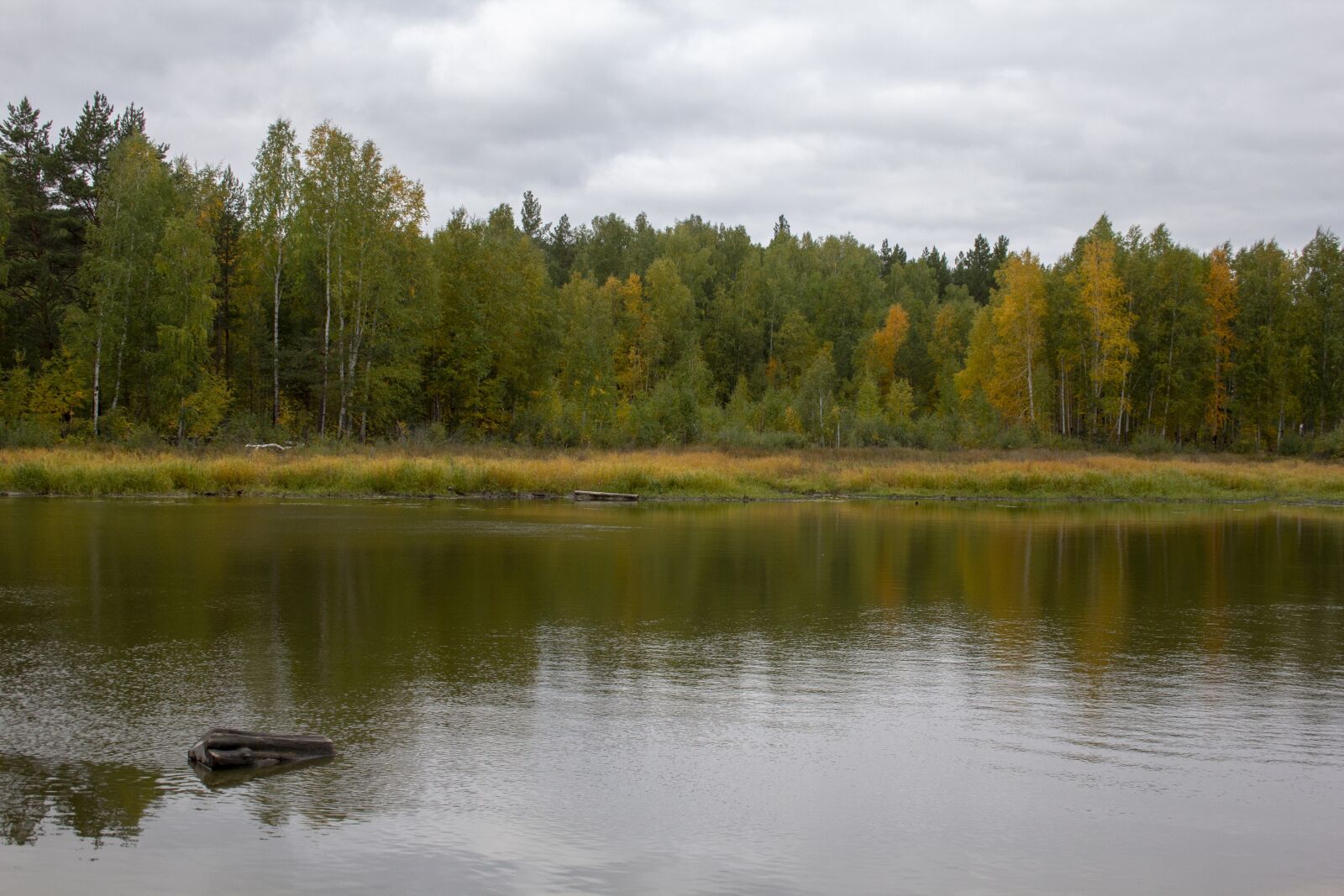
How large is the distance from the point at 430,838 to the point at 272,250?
4397cm

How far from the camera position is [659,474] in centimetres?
3416

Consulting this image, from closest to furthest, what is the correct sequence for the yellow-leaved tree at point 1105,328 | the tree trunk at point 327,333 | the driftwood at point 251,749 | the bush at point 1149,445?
the driftwood at point 251,749, the tree trunk at point 327,333, the bush at point 1149,445, the yellow-leaved tree at point 1105,328

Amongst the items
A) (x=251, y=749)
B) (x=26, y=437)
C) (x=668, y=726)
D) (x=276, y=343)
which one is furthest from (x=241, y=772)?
(x=276, y=343)

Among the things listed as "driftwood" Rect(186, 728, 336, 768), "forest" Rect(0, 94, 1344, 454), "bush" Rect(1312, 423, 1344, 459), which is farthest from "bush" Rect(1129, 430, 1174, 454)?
"driftwood" Rect(186, 728, 336, 768)

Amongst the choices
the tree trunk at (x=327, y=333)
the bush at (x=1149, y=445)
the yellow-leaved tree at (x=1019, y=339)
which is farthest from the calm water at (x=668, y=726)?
the yellow-leaved tree at (x=1019, y=339)

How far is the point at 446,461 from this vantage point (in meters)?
33.9

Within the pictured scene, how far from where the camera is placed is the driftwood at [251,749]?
6508 mm

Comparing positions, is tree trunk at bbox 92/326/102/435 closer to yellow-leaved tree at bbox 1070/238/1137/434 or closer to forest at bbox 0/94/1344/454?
forest at bbox 0/94/1344/454

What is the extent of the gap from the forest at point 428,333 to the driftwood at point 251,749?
111 feet

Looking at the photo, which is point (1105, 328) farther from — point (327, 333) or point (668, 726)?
point (668, 726)

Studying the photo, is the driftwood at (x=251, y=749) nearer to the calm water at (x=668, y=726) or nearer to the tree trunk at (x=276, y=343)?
the calm water at (x=668, y=726)

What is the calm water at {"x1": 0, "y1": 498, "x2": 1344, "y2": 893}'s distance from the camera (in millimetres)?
5422

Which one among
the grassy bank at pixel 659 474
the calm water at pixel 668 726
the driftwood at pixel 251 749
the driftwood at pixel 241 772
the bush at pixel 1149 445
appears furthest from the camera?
the bush at pixel 1149 445

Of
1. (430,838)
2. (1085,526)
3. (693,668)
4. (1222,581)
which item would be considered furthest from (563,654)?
(1085,526)
